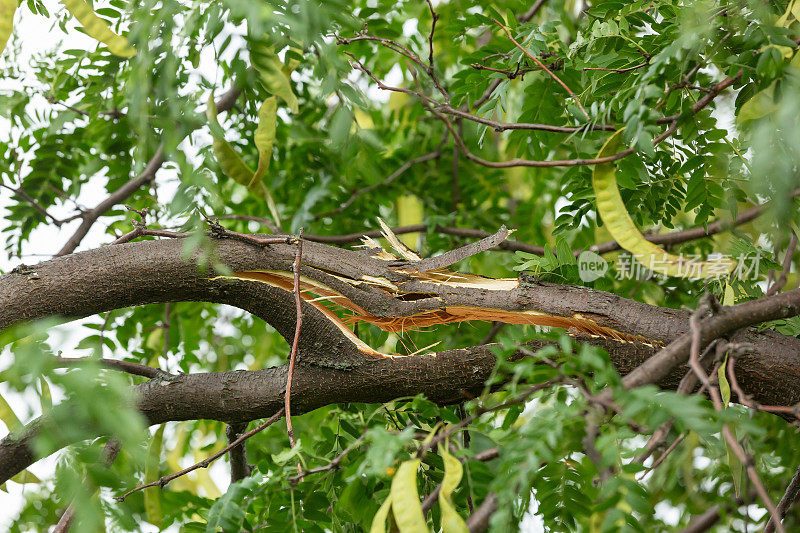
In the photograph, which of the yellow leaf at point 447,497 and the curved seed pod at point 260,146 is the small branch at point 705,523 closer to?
the yellow leaf at point 447,497

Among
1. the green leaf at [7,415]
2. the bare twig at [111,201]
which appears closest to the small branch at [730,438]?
the green leaf at [7,415]

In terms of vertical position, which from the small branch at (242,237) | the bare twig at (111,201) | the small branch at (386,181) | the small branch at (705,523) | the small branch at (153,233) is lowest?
the small branch at (705,523)

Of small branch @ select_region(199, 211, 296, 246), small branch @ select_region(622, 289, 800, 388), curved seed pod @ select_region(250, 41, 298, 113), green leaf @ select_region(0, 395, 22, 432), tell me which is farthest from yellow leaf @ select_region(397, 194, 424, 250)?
small branch @ select_region(622, 289, 800, 388)

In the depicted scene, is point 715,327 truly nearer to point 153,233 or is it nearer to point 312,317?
point 312,317

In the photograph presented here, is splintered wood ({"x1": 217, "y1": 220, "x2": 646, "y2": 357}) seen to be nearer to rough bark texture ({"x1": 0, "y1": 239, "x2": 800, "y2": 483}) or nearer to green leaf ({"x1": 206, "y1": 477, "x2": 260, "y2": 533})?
rough bark texture ({"x1": 0, "y1": 239, "x2": 800, "y2": 483})

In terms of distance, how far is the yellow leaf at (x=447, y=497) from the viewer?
2.59ft

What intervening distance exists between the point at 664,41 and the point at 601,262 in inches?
19.3

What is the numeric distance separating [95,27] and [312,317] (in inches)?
23.4

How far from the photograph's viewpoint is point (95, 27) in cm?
120

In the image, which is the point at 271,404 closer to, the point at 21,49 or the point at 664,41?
the point at 664,41

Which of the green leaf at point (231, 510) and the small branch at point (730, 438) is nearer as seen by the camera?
the small branch at point (730, 438)

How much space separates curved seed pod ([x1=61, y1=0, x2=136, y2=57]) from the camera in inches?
46.6

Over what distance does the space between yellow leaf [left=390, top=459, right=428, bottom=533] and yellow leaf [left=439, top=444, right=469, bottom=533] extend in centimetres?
3

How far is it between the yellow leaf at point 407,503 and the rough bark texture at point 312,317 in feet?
1.17
